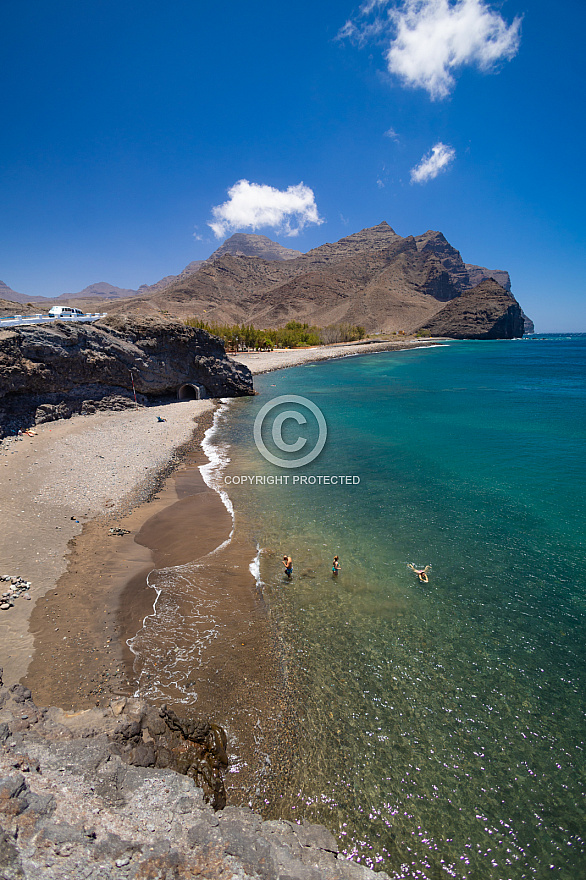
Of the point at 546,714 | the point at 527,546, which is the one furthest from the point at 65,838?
the point at 527,546

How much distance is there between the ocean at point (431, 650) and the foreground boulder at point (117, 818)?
3.07 feet

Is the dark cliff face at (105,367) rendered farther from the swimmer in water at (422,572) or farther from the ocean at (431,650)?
the swimmer in water at (422,572)

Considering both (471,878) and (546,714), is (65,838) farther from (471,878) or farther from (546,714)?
(546,714)

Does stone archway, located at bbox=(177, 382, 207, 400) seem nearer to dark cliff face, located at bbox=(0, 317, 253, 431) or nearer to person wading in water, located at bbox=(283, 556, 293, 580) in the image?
dark cliff face, located at bbox=(0, 317, 253, 431)

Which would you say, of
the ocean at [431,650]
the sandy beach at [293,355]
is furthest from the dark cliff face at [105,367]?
the sandy beach at [293,355]

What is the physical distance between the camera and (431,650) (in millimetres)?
11297

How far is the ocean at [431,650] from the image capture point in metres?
7.39

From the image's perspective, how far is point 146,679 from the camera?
977 cm

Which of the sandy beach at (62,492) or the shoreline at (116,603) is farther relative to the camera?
the sandy beach at (62,492)

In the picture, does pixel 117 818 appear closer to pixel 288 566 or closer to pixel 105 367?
pixel 288 566

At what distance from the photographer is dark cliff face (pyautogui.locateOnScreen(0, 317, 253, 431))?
28391 mm

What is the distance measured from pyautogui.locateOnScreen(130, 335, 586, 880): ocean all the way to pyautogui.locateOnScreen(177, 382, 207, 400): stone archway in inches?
877

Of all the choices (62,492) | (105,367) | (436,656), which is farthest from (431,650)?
(105,367)

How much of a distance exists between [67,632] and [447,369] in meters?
97.8
